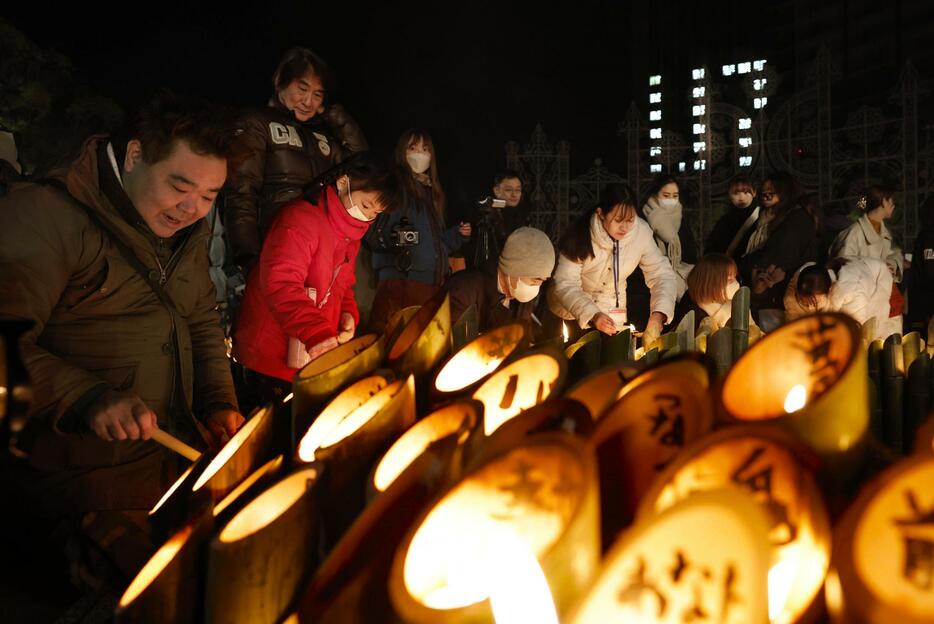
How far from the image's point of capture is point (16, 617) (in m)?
1.29

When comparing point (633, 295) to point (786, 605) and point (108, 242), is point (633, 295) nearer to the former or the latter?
point (108, 242)

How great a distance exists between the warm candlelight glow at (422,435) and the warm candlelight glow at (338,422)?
9cm

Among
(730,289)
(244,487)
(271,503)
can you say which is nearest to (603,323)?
(730,289)

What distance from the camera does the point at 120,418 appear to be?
5.24 ft

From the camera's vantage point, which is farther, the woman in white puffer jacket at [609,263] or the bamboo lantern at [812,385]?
the woman in white puffer jacket at [609,263]

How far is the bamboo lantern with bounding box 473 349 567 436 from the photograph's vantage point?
1082mm

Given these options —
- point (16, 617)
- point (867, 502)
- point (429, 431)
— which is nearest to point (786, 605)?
point (867, 502)

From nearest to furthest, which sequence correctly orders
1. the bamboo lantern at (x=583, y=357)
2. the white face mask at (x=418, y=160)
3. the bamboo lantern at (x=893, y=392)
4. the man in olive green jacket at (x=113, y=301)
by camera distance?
the bamboo lantern at (x=583, y=357) → the man in olive green jacket at (x=113, y=301) → the bamboo lantern at (x=893, y=392) → the white face mask at (x=418, y=160)

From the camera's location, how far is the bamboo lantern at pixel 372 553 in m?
0.66

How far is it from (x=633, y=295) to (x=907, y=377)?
13.3 feet

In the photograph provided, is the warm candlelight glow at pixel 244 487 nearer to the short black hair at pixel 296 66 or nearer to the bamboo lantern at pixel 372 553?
the bamboo lantern at pixel 372 553

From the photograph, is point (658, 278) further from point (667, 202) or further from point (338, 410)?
point (338, 410)

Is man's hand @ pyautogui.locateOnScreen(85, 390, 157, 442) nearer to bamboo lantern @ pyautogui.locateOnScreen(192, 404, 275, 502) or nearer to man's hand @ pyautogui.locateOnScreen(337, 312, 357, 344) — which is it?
bamboo lantern @ pyautogui.locateOnScreen(192, 404, 275, 502)

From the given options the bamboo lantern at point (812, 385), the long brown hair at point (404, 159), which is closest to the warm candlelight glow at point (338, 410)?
the bamboo lantern at point (812, 385)
